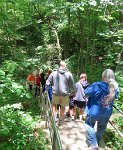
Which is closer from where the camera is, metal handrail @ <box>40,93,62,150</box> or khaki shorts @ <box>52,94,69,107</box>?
metal handrail @ <box>40,93,62,150</box>

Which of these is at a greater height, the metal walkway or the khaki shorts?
the khaki shorts

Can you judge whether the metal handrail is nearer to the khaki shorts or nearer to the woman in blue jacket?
the khaki shorts

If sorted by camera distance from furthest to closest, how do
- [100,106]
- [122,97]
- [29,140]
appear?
[122,97] < [29,140] < [100,106]

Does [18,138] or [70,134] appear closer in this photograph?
[70,134]

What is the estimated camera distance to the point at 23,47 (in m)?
20.6

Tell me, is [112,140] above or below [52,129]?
below

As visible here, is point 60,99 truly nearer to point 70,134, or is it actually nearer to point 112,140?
point 70,134

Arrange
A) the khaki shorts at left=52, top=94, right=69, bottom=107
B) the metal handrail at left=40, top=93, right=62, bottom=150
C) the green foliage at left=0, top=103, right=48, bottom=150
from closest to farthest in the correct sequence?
the metal handrail at left=40, top=93, right=62, bottom=150, the green foliage at left=0, top=103, right=48, bottom=150, the khaki shorts at left=52, top=94, right=69, bottom=107

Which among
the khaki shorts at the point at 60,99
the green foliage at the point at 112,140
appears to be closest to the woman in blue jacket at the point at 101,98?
the khaki shorts at the point at 60,99

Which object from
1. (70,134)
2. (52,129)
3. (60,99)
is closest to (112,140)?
(70,134)

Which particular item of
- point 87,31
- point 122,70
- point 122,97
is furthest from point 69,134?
point 87,31

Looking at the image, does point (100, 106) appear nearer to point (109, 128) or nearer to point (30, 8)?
point (109, 128)

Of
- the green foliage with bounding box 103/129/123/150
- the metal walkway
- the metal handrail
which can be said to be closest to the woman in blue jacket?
the metal handrail

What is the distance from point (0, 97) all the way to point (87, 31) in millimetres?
12366
